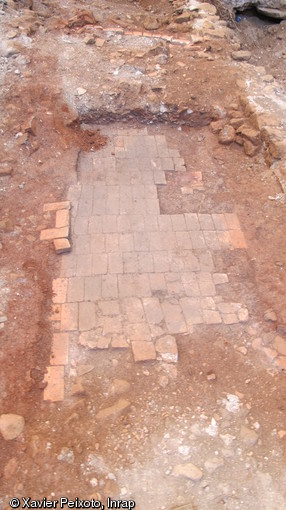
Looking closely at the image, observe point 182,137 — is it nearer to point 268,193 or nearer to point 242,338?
point 268,193

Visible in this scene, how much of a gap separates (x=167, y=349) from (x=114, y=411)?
2.80 ft

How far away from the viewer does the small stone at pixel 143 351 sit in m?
4.37

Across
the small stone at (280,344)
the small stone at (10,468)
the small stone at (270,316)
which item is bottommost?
the small stone at (10,468)

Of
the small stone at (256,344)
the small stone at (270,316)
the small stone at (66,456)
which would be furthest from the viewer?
the small stone at (270,316)

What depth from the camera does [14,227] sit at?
5461mm

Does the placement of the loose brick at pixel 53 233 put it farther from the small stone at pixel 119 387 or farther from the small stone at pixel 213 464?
the small stone at pixel 213 464

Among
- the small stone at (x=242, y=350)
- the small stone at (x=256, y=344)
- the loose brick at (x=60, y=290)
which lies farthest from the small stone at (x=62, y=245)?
the small stone at (x=256, y=344)

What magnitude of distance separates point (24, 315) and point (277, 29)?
9.83 meters

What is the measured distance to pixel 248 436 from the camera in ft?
12.8

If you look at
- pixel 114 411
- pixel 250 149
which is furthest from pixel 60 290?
pixel 250 149

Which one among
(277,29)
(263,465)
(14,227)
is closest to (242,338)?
(263,465)

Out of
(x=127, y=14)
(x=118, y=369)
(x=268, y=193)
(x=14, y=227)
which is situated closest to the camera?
(x=118, y=369)

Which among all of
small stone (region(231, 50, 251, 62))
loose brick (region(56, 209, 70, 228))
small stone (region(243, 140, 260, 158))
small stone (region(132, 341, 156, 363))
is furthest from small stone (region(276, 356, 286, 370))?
small stone (region(231, 50, 251, 62))

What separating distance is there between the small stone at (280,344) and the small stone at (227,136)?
335 cm
